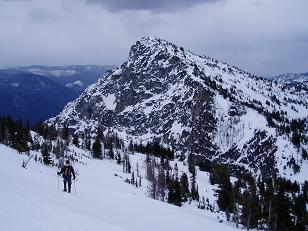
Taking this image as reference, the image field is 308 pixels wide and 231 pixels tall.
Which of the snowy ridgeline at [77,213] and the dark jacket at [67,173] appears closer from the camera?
the snowy ridgeline at [77,213]

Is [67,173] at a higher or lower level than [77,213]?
higher

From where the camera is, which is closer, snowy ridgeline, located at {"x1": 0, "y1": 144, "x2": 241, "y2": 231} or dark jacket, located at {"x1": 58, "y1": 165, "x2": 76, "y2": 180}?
snowy ridgeline, located at {"x1": 0, "y1": 144, "x2": 241, "y2": 231}

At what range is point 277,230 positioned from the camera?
72312 millimetres

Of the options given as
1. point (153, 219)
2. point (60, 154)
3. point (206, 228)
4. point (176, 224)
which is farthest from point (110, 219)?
point (60, 154)

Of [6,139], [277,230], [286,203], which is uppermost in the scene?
[6,139]

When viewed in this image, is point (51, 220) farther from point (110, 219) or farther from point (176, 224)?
point (176, 224)

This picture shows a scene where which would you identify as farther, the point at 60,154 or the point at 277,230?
the point at 60,154

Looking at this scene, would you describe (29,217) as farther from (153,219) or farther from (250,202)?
(250,202)

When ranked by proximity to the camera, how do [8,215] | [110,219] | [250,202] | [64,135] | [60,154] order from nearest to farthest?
1. [8,215]
2. [110,219]
3. [250,202]
4. [60,154]
5. [64,135]

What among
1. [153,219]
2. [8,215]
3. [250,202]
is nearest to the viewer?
[8,215]

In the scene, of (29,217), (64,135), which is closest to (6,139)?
(64,135)

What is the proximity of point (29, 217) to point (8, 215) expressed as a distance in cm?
92

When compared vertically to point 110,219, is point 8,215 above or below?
above

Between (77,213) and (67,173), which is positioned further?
(67,173)
